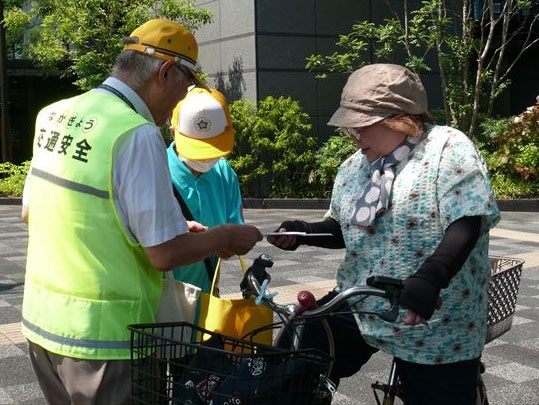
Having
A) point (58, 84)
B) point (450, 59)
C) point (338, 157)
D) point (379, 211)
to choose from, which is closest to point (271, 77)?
point (338, 157)

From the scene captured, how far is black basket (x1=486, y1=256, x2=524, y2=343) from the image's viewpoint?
8.42ft

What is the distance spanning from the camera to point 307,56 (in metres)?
16.5

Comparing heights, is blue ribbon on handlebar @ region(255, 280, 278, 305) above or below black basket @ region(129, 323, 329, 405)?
above

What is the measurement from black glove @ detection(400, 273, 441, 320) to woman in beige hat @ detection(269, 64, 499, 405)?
136mm

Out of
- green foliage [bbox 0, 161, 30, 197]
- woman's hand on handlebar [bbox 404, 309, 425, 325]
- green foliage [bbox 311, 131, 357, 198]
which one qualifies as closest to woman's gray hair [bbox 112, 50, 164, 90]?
woman's hand on handlebar [bbox 404, 309, 425, 325]

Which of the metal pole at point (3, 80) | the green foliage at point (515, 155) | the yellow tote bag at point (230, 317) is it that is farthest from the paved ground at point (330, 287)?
the metal pole at point (3, 80)

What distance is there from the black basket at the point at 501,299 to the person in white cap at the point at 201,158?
1.03 metres

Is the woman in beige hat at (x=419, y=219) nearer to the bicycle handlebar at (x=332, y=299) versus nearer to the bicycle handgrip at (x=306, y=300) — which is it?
the bicycle handlebar at (x=332, y=299)

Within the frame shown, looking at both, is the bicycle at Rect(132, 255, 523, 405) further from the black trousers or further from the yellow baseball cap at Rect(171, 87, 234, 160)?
the yellow baseball cap at Rect(171, 87, 234, 160)

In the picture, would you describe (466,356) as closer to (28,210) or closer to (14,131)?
(28,210)

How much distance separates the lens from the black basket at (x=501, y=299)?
257cm

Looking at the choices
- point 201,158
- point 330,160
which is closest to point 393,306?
point 201,158

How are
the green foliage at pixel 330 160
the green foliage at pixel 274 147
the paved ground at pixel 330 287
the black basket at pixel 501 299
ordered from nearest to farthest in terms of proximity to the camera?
the black basket at pixel 501 299, the paved ground at pixel 330 287, the green foliage at pixel 330 160, the green foliage at pixel 274 147

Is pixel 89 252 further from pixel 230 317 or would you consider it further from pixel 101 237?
pixel 230 317
